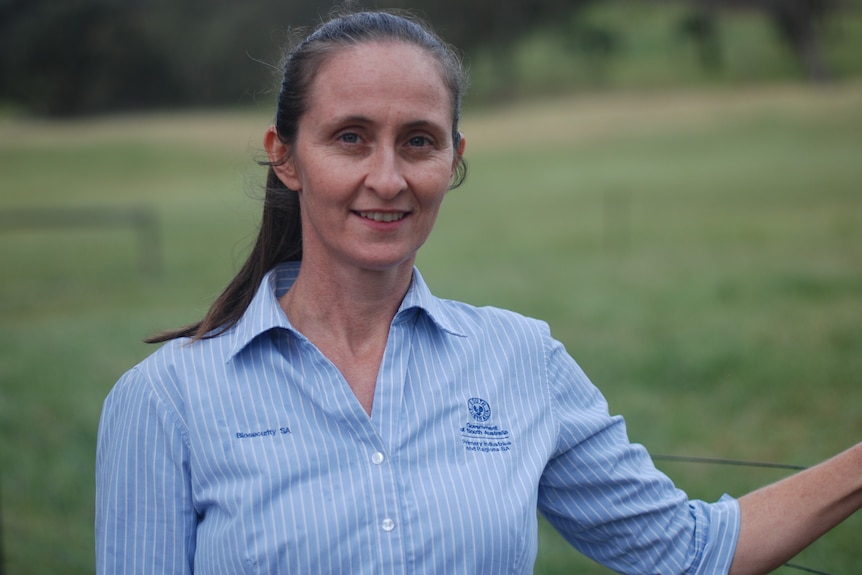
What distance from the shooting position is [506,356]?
72.3 inches

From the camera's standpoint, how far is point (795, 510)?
71.9 inches

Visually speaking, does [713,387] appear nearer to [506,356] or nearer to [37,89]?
[506,356]

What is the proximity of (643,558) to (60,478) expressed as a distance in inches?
166

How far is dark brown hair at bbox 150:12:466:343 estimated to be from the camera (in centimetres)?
174

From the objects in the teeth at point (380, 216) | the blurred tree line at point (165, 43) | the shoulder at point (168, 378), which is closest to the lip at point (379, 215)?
the teeth at point (380, 216)

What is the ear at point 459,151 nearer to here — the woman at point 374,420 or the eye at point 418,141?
the woman at point 374,420

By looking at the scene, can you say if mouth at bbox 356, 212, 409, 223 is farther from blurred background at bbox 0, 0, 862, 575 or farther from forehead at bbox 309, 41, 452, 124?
blurred background at bbox 0, 0, 862, 575

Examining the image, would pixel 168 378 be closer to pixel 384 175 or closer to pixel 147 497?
pixel 147 497

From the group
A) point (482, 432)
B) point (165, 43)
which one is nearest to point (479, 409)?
point (482, 432)

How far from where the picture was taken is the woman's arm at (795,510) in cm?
180

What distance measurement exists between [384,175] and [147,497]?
640mm

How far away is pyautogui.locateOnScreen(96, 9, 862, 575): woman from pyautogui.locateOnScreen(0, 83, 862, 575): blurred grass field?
0.50 m

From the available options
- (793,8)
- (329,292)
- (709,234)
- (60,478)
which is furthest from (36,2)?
(329,292)

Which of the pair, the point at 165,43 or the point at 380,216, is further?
the point at 165,43
